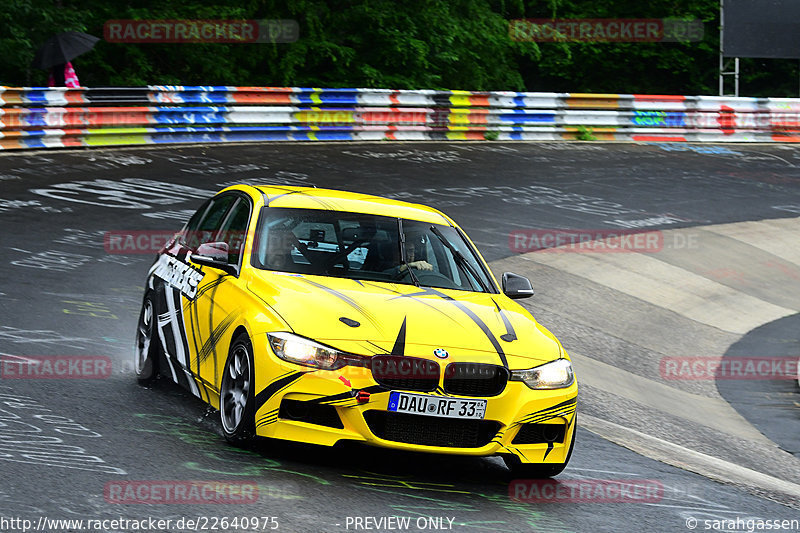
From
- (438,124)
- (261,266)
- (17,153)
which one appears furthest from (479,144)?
(261,266)

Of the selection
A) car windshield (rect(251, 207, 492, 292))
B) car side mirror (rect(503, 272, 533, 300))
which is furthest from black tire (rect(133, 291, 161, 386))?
car side mirror (rect(503, 272, 533, 300))

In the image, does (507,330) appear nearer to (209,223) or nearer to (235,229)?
(235,229)

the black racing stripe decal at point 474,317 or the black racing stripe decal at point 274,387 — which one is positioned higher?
the black racing stripe decal at point 474,317

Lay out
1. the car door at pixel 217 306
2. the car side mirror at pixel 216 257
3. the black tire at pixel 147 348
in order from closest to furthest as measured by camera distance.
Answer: the car door at pixel 217 306, the car side mirror at pixel 216 257, the black tire at pixel 147 348

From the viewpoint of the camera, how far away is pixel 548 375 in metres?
7.12

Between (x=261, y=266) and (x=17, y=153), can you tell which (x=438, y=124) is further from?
(x=261, y=266)

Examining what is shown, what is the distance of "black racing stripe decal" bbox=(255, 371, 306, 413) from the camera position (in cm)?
673

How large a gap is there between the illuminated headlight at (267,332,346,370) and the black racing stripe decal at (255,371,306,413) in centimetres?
8

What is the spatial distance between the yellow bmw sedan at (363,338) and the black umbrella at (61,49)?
1931 cm

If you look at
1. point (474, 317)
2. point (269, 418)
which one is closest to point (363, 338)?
point (269, 418)

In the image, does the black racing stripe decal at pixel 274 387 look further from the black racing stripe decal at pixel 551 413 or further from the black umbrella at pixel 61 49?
the black umbrella at pixel 61 49

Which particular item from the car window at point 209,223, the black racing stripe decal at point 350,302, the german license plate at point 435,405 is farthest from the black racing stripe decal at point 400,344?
the car window at point 209,223

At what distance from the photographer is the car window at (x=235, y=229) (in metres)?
8.08

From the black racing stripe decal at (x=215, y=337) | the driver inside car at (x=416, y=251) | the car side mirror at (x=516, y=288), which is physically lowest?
the black racing stripe decal at (x=215, y=337)
